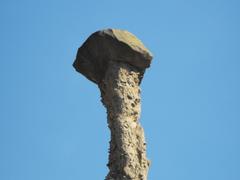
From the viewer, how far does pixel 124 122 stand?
15.0 m

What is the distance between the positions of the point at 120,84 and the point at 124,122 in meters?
1.01

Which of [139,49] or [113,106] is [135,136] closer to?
[113,106]

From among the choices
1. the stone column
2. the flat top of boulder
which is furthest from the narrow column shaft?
the flat top of boulder

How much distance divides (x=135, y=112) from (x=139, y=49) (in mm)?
1552

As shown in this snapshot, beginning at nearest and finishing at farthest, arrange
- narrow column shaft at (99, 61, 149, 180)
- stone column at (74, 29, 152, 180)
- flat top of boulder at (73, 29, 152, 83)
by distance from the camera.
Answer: narrow column shaft at (99, 61, 149, 180) < stone column at (74, 29, 152, 180) < flat top of boulder at (73, 29, 152, 83)

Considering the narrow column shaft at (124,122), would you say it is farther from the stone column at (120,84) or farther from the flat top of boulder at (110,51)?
the flat top of boulder at (110,51)

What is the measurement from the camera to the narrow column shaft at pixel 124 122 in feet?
47.3

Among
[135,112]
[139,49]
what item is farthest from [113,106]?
[139,49]

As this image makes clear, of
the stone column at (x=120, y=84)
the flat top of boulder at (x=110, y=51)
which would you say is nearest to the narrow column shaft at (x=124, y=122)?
the stone column at (x=120, y=84)

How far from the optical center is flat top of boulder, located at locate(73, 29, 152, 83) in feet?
51.7

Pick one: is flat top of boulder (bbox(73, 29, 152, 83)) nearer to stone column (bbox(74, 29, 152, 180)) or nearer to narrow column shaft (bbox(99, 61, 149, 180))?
stone column (bbox(74, 29, 152, 180))

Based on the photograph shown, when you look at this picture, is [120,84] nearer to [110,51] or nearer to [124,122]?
[110,51]

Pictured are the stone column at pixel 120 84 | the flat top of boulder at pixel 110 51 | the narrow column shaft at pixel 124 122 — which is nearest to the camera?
the narrow column shaft at pixel 124 122

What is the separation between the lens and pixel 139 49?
52.4ft
